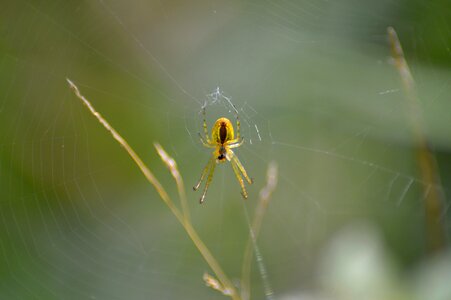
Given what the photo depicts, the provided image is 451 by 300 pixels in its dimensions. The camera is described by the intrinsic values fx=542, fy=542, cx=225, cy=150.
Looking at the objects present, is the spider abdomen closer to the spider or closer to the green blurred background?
the spider

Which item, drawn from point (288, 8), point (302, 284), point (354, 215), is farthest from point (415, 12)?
point (302, 284)

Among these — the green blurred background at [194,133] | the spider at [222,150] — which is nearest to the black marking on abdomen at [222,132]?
the spider at [222,150]

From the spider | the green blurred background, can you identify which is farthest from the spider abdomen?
the green blurred background

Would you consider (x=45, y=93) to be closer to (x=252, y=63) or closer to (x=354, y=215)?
(x=252, y=63)

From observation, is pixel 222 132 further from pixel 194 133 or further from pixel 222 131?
pixel 194 133

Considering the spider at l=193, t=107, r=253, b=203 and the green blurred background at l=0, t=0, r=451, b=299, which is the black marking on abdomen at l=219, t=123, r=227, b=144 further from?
the green blurred background at l=0, t=0, r=451, b=299

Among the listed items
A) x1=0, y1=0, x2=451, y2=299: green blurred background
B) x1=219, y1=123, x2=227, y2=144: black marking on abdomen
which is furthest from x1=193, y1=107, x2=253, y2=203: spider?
x1=0, y1=0, x2=451, y2=299: green blurred background

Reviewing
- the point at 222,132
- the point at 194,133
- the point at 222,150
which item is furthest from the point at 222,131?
the point at 194,133

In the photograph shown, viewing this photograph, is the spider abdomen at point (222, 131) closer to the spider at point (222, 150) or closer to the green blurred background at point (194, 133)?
the spider at point (222, 150)

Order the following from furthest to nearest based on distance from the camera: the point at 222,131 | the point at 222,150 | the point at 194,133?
the point at 194,133, the point at 222,150, the point at 222,131
